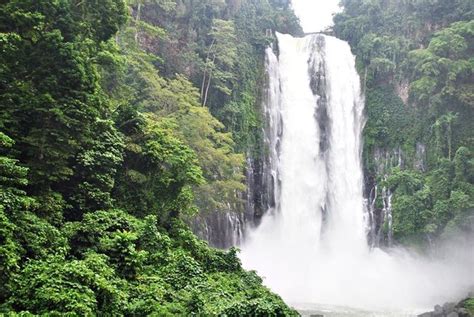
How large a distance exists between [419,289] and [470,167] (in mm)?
7413

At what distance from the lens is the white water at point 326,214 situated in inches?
916

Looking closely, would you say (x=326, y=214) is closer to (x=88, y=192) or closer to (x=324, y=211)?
(x=324, y=211)

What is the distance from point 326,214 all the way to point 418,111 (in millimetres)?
9629

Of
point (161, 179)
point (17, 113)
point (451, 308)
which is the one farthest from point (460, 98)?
point (17, 113)

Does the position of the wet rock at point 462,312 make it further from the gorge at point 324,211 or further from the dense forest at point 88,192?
the dense forest at point 88,192

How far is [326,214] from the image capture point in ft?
92.5

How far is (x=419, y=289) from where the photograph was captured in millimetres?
23812

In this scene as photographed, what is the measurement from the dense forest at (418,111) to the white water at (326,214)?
1247 mm

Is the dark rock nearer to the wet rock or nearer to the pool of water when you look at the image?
the wet rock

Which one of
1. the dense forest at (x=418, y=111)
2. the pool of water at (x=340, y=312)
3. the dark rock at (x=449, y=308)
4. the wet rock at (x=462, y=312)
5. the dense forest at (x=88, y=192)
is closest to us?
the dense forest at (x=88, y=192)

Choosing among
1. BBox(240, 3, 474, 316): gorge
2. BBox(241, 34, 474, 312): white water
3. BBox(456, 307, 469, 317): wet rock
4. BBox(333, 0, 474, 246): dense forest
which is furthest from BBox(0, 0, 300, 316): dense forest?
BBox(333, 0, 474, 246): dense forest

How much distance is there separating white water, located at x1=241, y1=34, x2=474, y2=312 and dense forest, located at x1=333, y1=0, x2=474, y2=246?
4.09 ft

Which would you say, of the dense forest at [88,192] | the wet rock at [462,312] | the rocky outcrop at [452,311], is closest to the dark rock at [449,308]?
the rocky outcrop at [452,311]

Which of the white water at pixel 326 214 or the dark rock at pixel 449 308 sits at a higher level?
the white water at pixel 326 214
